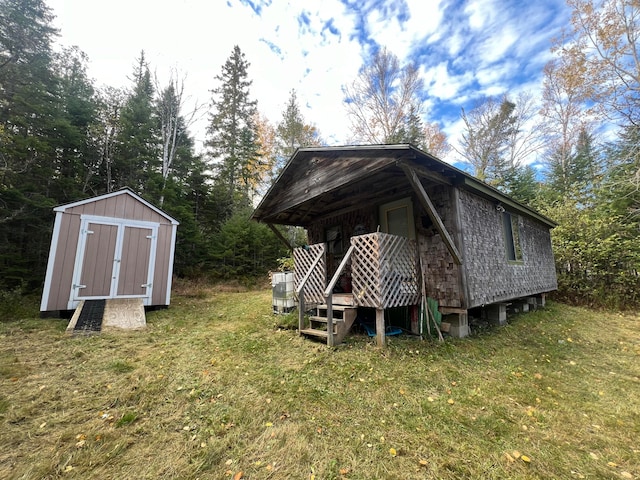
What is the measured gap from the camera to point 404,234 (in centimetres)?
599

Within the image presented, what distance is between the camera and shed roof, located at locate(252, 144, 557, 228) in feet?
15.1

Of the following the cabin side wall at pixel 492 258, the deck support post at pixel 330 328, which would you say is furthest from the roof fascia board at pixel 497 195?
the deck support post at pixel 330 328

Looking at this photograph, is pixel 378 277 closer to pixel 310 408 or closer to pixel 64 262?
pixel 310 408

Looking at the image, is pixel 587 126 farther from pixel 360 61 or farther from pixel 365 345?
pixel 365 345

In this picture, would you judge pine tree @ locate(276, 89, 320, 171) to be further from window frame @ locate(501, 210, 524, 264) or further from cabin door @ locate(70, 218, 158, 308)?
window frame @ locate(501, 210, 524, 264)

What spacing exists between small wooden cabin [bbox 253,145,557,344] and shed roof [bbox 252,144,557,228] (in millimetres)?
24

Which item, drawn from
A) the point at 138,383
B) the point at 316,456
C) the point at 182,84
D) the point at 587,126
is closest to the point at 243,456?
the point at 316,456

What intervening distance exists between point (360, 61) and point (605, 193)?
13.2 meters

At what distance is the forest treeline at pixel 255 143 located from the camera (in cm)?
931

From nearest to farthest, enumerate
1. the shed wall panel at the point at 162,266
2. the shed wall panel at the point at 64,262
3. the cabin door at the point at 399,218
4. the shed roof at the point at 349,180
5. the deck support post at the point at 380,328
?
the deck support post at the point at 380,328
the shed roof at the point at 349,180
the cabin door at the point at 399,218
the shed wall panel at the point at 64,262
the shed wall panel at the point at 162,266

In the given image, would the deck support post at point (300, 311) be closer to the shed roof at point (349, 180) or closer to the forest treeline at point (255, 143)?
the shed roof at point (349, 180)

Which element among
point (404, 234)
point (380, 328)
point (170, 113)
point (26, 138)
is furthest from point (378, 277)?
point (170, 113)

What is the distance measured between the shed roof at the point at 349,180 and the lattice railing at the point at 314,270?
1217 mm

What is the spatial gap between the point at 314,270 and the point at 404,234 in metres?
2.23
